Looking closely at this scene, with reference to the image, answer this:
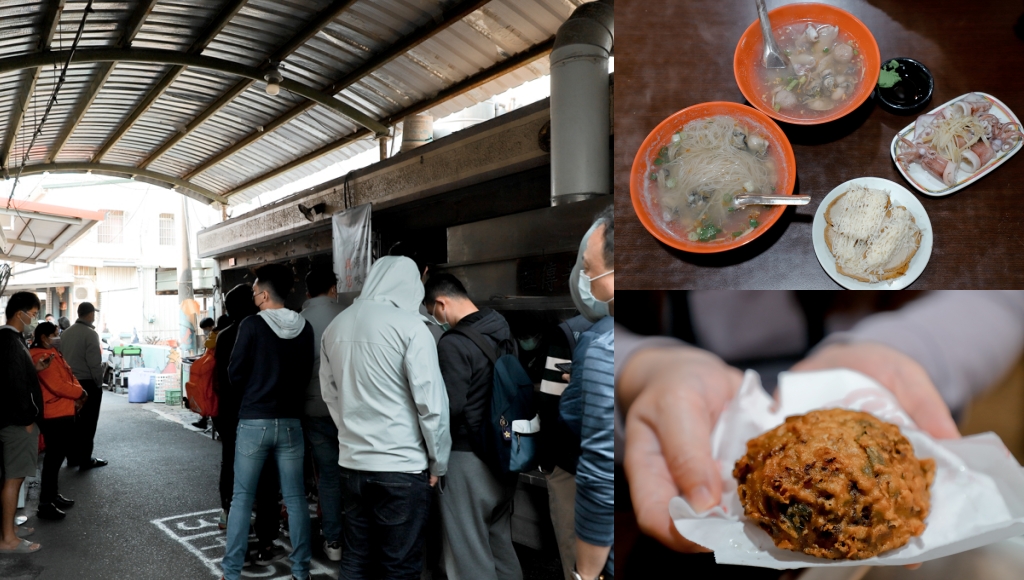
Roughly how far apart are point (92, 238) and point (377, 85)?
51.7 ft

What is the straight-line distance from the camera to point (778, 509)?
34.6 inches

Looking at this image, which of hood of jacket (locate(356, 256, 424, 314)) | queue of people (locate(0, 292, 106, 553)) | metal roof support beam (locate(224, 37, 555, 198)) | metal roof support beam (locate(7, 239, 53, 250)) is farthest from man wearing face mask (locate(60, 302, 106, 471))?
hood of jacket (locate(356, 256, 424, 314))

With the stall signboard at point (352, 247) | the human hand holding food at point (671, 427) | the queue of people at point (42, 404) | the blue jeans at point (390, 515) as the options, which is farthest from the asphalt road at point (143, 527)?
the stall signboard at point (352, 247)

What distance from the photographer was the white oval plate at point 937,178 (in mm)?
992

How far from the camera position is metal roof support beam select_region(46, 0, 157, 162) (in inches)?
108

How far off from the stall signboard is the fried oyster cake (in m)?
2.90

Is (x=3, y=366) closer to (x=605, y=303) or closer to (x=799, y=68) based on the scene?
(x=605, y=303)

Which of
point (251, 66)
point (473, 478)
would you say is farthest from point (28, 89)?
point (473, 478)

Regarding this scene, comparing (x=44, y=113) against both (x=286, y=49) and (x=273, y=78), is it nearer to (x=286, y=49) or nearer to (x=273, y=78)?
(x=273, y=78)

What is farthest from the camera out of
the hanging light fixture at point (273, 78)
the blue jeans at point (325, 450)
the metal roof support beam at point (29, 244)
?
the metal roof support beam at point (29, 244)

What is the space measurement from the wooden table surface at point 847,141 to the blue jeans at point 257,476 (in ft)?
6.45

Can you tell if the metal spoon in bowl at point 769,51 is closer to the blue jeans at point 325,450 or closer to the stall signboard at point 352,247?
the blue jeans at point 325,450

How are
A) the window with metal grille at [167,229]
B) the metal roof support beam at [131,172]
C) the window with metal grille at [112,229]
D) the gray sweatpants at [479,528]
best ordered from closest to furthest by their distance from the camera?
the gray sweatpants at [479,528]
the metal roof support beam at [131,172]
the window with metal grille at [112,229]
the window with metal grille at [167,229]

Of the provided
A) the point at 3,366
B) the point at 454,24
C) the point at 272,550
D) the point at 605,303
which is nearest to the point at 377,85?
the point at 454,24
